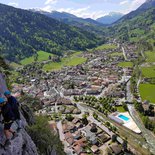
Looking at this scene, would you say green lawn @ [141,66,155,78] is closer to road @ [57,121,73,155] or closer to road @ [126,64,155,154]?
road @ [126,64,155,154]

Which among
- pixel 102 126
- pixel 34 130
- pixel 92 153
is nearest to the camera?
pixel 34 130

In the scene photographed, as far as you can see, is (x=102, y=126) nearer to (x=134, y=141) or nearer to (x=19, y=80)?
(x=134, y=141)

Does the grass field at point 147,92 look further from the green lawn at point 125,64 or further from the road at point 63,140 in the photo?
the green lawn at point 125,64

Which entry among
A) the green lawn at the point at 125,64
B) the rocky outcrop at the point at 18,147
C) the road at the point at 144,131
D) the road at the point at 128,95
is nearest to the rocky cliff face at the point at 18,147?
the rocky outcrop at the point at 18,147

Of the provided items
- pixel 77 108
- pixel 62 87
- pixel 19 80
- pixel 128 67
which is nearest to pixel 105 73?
pixel 128 67

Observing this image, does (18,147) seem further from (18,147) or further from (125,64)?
(125,64)

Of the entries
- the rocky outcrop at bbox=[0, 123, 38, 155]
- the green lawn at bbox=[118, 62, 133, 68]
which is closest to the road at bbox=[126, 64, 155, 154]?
the rocky outcrop at bbox=[0, 123, 38, 155]
